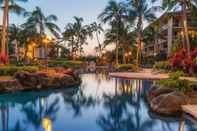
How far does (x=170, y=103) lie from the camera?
41.5 ft

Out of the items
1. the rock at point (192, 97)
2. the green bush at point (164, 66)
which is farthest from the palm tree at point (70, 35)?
the rock at point (192, 97)

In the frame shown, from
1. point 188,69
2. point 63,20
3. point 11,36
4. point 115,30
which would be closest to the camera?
point 188,69

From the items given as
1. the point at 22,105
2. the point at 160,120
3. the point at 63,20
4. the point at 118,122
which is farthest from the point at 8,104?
the point at 63,20

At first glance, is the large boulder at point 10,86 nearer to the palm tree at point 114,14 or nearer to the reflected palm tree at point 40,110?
the reflected palm tree at point 40,110

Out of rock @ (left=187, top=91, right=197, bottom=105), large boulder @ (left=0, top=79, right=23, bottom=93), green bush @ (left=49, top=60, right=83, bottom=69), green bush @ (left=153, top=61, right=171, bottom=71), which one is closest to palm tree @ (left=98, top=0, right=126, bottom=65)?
green bush @ (left=49, top=60, right=83, bottom=69)

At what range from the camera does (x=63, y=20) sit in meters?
73.5

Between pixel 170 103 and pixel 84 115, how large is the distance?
3.44m

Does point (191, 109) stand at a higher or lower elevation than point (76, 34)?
lower

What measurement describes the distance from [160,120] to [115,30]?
42589 mm

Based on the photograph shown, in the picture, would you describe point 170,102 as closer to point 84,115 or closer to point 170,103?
point 170,103

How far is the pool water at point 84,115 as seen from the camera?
1035cm

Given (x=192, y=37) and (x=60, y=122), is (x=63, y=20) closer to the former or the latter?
(x=192, y=37)

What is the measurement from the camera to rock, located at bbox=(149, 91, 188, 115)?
1259 centimetres

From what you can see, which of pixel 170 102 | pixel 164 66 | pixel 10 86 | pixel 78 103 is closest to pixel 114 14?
pixel 164 66
